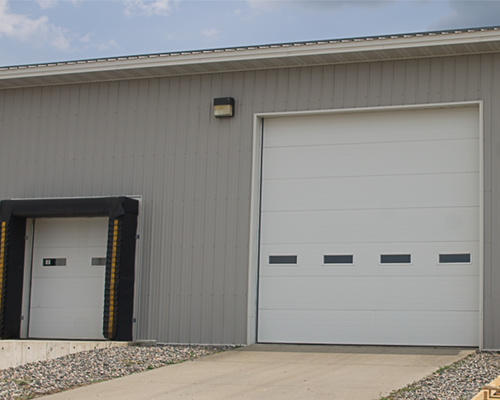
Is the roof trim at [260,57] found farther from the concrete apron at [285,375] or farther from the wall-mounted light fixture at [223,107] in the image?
the concrete apron at [285,375]

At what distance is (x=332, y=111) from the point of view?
38.2ft

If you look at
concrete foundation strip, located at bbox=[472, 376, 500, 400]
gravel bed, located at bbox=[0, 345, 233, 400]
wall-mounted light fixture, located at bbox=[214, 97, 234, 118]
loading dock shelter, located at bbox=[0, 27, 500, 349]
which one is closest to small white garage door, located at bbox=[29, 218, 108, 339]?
loading dock shelter, located at bbox=[0, 27, 500, 349]

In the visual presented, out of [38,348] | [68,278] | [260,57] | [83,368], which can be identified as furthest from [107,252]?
[260,57]

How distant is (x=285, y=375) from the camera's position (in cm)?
822

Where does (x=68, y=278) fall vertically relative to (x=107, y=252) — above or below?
below

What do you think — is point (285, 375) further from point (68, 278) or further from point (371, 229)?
point (68, 278)

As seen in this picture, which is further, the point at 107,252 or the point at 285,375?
the point at 107,252

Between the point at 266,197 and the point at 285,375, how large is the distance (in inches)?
170

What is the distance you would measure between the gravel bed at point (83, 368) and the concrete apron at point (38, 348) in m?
0.97

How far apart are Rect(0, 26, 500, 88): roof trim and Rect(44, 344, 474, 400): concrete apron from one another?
4.75m

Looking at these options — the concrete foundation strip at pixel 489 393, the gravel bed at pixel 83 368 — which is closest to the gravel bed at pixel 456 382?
the concrete foundation strip at pixel 489 393

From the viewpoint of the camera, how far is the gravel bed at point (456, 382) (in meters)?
6.62

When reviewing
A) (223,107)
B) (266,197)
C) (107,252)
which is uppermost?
(223,107)

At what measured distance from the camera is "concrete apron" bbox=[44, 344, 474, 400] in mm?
7059
